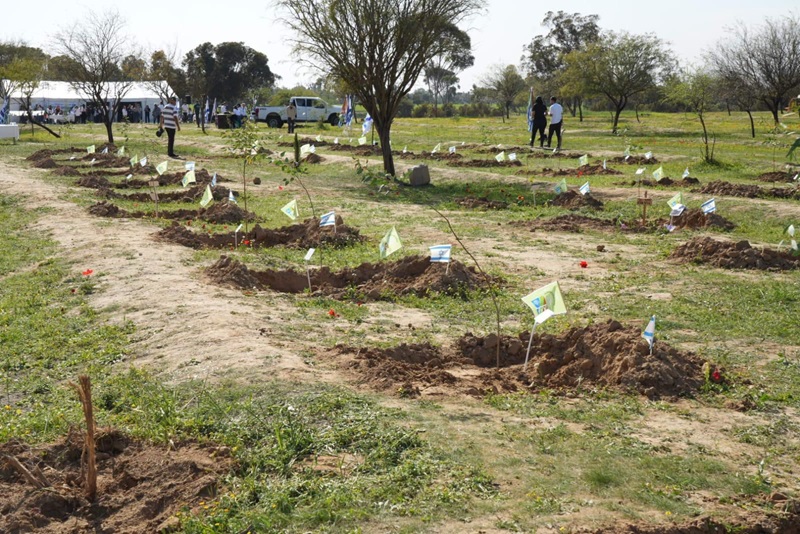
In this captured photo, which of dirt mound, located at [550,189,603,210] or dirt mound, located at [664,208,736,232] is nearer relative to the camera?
dirt mound, located at [664,208,736,232]

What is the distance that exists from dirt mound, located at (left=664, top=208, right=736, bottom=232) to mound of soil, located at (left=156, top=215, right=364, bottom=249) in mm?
5389

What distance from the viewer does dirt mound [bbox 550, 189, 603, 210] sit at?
17.1 m

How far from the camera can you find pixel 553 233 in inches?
574

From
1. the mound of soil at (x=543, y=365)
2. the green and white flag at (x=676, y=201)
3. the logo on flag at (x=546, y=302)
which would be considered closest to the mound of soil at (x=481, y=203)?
the green and white flag at (x=676, y=201)

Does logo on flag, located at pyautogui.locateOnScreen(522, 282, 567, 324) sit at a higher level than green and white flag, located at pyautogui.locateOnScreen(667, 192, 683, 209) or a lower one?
lower

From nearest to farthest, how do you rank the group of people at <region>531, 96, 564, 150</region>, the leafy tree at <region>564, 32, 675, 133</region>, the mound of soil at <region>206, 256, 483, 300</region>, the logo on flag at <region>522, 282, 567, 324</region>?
1. the logo on flag at <region>522, 282, 567, 324</region>
2. the mound of soil at <region>206, 256, 483, 300</region>
3. the group of people at <region>531, 96, 564, 150</region>
4. the leafy tree at <region>564, 32, 675, 133</region>

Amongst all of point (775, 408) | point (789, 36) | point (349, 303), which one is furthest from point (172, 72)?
point (775, 408)

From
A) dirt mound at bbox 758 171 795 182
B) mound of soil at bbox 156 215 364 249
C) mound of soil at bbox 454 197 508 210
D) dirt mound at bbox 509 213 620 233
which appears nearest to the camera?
mound of soil at bbox 156 215 364 249

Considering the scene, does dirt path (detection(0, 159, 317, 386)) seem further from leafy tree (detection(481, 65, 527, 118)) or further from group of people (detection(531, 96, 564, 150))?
leafy tree (detection(481, 65, 527, 118))

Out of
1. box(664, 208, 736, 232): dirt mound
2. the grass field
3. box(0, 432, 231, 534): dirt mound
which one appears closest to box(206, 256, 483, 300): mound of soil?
the grass field

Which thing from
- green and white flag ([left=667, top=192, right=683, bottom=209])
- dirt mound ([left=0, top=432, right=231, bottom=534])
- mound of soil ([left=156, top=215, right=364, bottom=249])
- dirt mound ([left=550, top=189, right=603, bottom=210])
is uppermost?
green and white flag ([left=667, top=192, right=683, bottom=209])

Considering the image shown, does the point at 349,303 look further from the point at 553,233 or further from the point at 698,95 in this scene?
the point at 698,95

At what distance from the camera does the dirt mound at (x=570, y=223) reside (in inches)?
585

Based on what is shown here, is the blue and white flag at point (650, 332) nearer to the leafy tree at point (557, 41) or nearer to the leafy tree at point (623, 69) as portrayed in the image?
the leafy tree at point (623, 69)
